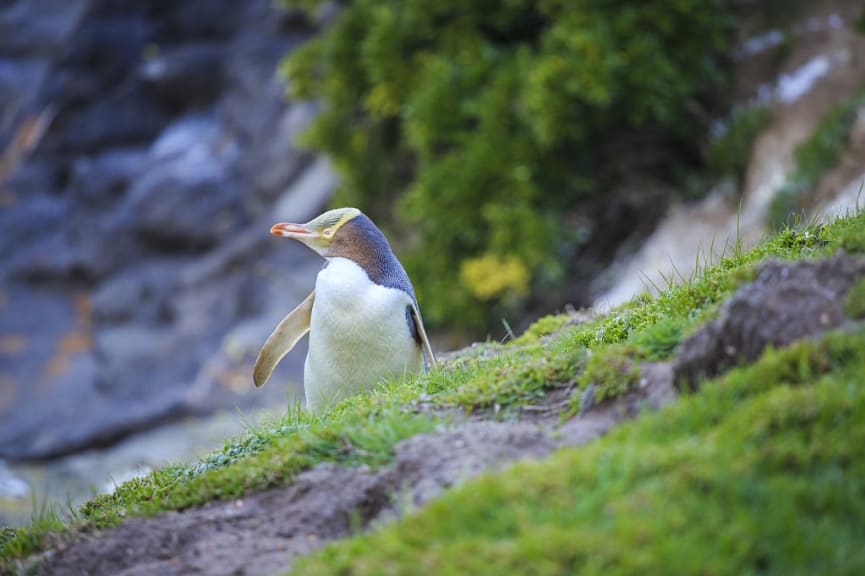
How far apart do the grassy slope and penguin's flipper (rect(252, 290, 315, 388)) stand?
1069 mm

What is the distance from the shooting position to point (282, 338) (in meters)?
6.16

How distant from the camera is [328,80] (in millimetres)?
13242

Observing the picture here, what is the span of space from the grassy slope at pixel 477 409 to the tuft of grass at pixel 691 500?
0.04 feet

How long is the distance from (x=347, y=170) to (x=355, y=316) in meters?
8.07

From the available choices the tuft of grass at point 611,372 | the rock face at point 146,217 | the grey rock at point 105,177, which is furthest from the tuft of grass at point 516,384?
the grey rock at point 105,177

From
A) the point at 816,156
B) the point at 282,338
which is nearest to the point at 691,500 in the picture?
the point at 282,338

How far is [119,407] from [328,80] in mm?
5458

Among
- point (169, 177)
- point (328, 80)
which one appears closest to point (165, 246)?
point (169, 177)

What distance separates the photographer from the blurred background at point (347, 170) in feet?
35.4

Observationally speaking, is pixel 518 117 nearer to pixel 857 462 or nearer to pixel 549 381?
pixel 549 381

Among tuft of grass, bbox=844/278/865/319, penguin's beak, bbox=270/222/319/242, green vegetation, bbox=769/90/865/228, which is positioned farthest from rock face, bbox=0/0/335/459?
tuft of grass, bbox=844/278/865/319

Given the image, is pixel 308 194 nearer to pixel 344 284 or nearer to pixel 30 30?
pixel 30 30

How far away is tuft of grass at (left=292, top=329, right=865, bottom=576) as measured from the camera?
2.70 metres

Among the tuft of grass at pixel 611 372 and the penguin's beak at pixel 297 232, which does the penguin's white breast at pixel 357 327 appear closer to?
the penguin's beak at pixel 297 232
